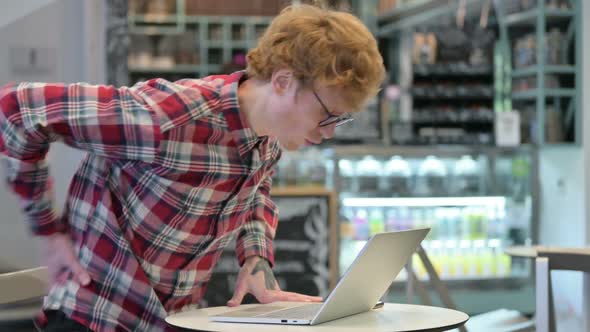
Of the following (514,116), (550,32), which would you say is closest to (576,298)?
(514,116)

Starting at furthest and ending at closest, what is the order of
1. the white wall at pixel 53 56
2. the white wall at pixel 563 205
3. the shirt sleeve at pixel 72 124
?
the white wall at pixel 563 205
the white wall at pixel 53 56
the shirt sleeve at pixel 72 124

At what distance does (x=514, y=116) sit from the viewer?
7270mm

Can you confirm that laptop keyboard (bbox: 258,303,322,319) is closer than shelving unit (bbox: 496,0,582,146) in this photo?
Yes

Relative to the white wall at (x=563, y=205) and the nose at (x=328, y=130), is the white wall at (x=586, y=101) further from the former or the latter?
the nose at (x=328, y=130)

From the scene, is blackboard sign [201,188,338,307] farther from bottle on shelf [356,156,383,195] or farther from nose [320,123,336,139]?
nose [320,123,336,139]

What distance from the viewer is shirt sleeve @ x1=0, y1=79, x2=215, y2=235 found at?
1.70 metres

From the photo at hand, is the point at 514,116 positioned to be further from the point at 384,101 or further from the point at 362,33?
the point at 362,33

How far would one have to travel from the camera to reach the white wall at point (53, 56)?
3295 millimetres

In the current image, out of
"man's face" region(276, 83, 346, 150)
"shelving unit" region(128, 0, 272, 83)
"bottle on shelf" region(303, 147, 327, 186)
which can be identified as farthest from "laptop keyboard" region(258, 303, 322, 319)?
"shelving unit" region(128, 0, 272, 83)

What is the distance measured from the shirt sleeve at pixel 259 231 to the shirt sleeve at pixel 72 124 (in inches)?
17.7

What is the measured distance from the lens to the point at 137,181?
6.08 ft

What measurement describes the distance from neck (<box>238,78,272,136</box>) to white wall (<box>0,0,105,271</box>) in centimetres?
158

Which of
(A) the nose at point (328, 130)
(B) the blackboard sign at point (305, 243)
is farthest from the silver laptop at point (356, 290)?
(B) the blackboard sign at point (305, 243)

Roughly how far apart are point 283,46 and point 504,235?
5729mm
